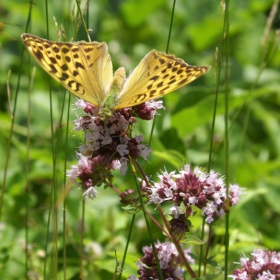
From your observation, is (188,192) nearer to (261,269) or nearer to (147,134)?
(261,269)

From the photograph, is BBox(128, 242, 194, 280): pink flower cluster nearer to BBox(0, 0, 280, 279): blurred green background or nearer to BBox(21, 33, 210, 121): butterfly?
BBox(0, 0, 280, 279): blurred green background

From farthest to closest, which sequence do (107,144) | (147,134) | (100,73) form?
(147,134), (100,73), (107,144)

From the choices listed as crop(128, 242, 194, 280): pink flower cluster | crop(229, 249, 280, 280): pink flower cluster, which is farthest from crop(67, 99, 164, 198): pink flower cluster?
crop(229, 249, 280, 280): pink flower cluster

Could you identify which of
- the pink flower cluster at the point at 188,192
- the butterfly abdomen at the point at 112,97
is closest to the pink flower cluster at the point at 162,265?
the pink flower cluster at the point at 188,192

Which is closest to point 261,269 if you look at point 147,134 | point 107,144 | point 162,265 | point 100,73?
point 162,265

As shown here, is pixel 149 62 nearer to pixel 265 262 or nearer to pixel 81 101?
pixel 81 101

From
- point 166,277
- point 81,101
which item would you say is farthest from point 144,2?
point 166,277
